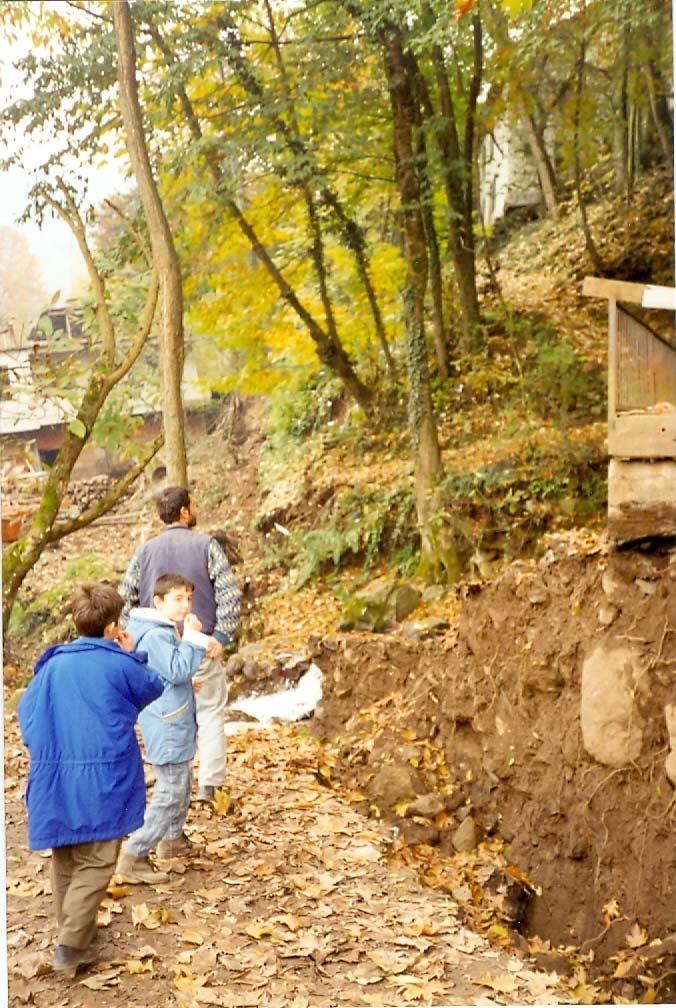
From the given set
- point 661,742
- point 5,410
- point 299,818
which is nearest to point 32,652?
point 5,410

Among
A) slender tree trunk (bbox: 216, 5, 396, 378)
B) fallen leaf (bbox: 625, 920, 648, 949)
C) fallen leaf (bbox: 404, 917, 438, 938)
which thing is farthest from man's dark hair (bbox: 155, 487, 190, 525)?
slender tree trunk (bbox: 216, 5, 396, 378)

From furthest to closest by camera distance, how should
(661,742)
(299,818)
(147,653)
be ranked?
(299,818), (661,742), (147,653)

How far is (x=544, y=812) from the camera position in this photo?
4207mm

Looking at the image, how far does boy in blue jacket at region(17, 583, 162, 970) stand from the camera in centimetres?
267

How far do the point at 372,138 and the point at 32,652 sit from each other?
152 inches

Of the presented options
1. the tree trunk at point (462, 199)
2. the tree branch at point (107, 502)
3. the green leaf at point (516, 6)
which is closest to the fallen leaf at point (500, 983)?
the tree branch at point (107, 502)

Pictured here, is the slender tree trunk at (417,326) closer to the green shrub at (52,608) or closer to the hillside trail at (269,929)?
the hillside trail at (269,929)

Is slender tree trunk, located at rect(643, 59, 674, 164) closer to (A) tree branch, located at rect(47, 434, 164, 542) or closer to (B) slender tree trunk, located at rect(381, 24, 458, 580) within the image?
(B) slender tree trunk, located at rect(381, 24, 458, 580)

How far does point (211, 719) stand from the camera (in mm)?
3787

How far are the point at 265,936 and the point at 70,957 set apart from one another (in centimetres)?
72

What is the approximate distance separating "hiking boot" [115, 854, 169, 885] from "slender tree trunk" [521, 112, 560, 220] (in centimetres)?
550

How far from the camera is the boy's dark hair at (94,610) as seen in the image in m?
2.74

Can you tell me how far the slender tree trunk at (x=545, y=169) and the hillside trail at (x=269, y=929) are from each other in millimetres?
4934

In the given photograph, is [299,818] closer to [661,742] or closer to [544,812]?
[544,812]
